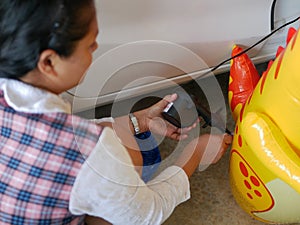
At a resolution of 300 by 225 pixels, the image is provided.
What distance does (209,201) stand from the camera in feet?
3.26

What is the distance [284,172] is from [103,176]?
278 mm

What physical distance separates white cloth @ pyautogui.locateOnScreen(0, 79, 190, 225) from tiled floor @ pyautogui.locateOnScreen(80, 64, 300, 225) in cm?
30

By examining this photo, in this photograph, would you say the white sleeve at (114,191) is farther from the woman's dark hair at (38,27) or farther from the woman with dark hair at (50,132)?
the woman's dark hair at (38,27)

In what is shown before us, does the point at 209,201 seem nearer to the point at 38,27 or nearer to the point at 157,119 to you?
the point at 157,119

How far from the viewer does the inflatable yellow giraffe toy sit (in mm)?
656

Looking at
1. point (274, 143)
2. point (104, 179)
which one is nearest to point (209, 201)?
point (274, 143)

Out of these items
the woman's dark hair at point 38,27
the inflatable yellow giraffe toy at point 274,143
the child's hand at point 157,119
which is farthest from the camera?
the child's hand at point 157,119

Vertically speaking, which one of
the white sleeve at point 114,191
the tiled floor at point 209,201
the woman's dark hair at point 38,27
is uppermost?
the woman's dark hair at point 38,27

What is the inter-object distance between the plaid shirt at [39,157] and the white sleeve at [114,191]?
0.04ft

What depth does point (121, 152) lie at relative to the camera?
2.01ft

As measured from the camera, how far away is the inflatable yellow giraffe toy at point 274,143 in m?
0.66

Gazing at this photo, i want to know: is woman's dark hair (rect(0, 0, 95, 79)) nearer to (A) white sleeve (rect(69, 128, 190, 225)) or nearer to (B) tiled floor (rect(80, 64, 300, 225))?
(A) white sleeve (rect(69, 128, 190, 225))

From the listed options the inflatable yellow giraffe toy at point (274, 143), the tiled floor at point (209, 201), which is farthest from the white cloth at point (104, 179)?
the tiled floor at point (209, 201)

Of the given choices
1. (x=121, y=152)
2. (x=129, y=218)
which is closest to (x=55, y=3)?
(x=121, y=152)
